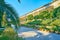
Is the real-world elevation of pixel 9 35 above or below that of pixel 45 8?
below

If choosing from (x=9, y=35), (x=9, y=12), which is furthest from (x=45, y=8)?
(x=9, y=12)

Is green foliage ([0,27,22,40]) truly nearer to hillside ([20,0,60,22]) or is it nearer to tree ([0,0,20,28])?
tree ([0,0,20,28])

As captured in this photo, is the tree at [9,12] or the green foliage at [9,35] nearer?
the tree at [9,12]

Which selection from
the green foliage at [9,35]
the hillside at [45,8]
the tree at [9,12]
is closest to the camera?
the tree at [9,12]

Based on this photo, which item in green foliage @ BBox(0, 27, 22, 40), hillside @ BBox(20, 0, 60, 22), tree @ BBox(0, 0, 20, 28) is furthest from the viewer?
hillside @ BBox(20, 0, 60, 22)

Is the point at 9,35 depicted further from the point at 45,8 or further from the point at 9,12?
the point at 45,8

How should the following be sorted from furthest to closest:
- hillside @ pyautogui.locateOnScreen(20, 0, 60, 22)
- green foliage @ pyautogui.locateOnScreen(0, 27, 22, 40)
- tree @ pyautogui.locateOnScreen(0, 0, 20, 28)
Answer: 1. hillside @ pyautogui.locateOnScreen(20, 0, 60, 22)
2. green foliage @ pyautogui.locateOnScreen(0, 27, 22, 40)
3. tree @ pyautogui.locateOnScreen(0, 0, 20, 28)

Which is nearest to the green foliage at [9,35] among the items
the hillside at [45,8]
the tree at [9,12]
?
the tree at [9,12]

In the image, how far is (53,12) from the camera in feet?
75.5

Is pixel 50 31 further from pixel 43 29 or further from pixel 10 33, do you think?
pixel 10 33

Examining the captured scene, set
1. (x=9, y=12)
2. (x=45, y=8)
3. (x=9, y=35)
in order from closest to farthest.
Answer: (x=9, y=12)
(x=9, y=35)
(x=45, y=8)

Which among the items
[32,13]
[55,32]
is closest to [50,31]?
[55,32]

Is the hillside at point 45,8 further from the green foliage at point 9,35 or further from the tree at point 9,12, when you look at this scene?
the tree at point 9,12

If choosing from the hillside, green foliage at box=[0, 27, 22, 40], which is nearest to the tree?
green foliage at box=[0, 27, 22, 40]
